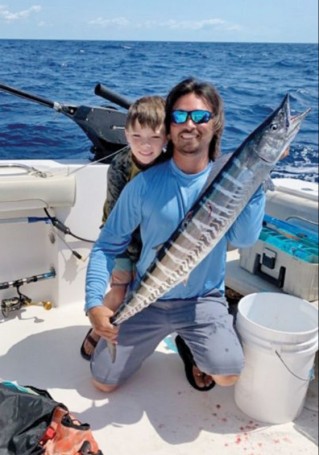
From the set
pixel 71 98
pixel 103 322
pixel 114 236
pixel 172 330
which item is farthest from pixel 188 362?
pixel 71 98

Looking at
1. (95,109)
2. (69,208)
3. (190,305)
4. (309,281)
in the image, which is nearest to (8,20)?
(95,109)

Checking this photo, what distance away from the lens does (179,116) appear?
1.68 meters

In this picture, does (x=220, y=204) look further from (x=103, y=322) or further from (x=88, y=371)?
(x=88, y=371)

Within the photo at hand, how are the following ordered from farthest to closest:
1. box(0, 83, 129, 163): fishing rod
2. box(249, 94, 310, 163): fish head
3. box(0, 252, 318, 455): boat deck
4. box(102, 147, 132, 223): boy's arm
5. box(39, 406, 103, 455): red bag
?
box(0, 83, 129, 163): fishing rod < box(102, 147, 132, 223): boy's arm < box(0, 252, 318, 455): boat deck < box(39, 406, 103, 455): red bag < box(249, 94, 310, 163): fish head

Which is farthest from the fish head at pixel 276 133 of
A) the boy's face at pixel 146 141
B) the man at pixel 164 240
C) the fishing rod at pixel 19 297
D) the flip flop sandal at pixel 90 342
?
the fishing rod at pixel 19 297

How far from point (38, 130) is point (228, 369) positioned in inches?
67.1

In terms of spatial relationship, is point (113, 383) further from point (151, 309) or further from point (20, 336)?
point (20, 336)

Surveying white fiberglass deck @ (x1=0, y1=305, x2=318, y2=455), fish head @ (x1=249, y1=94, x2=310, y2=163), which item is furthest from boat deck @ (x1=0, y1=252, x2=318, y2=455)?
fish head @ (x1=249, y1=94, x2=310, y2=163)

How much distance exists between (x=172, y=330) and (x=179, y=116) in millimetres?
955

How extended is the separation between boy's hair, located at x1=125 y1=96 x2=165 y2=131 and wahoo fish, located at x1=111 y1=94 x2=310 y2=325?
470mm

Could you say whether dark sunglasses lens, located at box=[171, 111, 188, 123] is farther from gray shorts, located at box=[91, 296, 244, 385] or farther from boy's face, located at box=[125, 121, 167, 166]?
gray shorts, located at box=[91, 296, 244, 385]

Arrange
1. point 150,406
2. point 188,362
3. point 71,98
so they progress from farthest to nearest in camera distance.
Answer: point 71,98, point 188,362, point 150,406

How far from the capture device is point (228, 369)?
195 centimetres

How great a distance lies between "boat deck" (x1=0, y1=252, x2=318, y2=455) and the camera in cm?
187
